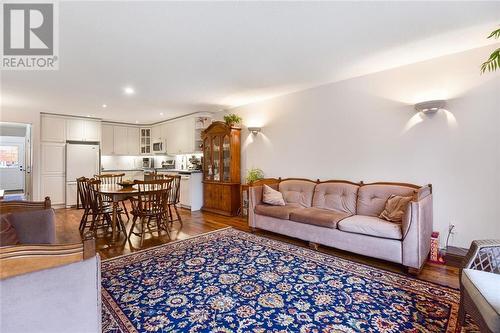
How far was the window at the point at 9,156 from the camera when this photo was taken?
6152 mm

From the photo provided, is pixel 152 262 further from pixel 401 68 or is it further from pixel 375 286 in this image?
pixel 401 68

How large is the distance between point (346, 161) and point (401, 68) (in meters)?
1.55

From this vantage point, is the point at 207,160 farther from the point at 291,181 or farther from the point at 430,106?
the point at 430,106

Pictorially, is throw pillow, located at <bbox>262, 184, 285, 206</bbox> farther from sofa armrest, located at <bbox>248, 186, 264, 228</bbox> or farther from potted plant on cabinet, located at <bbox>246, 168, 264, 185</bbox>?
potted plant on cabinet, located at <bbox>246, 168, 264, 185</bbox>

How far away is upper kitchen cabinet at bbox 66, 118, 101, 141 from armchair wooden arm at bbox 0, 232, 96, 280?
23.2 ft

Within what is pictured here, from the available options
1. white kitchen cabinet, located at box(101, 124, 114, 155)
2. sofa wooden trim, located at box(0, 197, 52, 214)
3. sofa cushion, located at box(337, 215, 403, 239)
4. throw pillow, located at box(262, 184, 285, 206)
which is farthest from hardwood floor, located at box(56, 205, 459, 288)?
white kitchen cabinet, located at box(101, 124, 114, 155)

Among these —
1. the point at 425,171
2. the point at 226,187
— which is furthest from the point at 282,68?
the point at 226,187

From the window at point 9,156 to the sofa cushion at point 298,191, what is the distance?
6.96 m

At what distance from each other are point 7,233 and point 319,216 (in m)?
3.22

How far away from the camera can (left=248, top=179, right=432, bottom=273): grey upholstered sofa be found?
264cm

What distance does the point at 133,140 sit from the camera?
8.41 m

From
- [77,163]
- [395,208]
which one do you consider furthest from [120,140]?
[395,208]

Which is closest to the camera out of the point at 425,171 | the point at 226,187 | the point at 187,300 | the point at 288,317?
the point at 288,317

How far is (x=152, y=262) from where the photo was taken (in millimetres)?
2879
